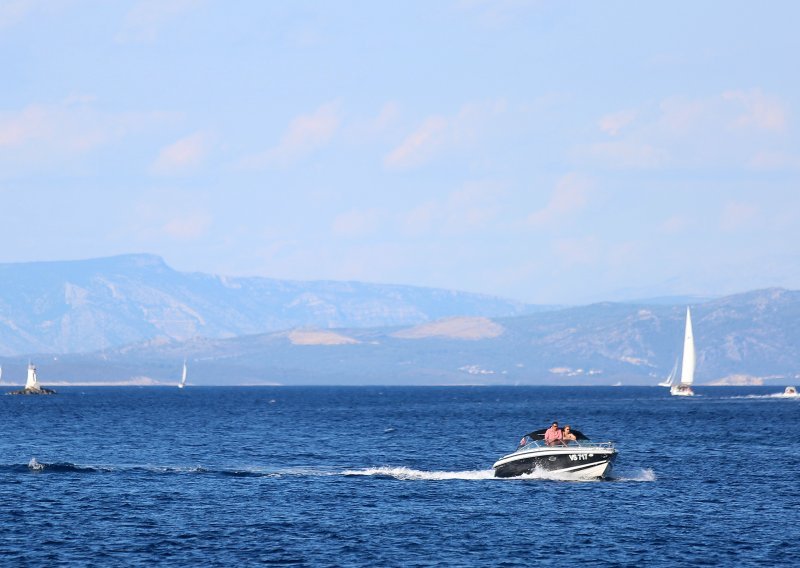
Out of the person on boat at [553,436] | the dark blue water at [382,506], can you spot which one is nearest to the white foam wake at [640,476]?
the dark blue water at [382,506]

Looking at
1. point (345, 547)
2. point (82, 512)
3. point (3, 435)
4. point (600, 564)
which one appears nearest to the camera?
point (600, 564)

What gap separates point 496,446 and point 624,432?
111 ft

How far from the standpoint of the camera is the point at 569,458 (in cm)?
9262

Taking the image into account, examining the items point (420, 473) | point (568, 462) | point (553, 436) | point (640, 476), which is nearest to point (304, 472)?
point (420, 473)

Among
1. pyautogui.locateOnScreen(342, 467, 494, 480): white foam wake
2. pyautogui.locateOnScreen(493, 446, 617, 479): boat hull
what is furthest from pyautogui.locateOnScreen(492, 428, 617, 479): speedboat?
pyautogui.locateOnScreen(342, 467, 494, 480): white foam wake

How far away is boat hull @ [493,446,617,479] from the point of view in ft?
303

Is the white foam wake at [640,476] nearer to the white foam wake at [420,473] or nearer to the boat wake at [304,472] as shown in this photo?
the boat wake at [304,472]

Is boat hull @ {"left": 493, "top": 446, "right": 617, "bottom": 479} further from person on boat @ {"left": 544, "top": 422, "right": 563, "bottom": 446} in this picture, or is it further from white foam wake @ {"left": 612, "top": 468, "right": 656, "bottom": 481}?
white foam wake @ {"left": 612, "top": 468, "right": 656, "bottom": 481}

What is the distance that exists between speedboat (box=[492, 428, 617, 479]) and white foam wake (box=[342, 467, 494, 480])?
357cm

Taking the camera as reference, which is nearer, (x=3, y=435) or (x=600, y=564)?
(x=600, y=564)

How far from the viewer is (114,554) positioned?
6425 centimetres

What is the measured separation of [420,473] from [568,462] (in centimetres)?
1227

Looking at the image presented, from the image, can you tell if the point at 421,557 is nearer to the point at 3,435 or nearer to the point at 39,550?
the point at 39,550

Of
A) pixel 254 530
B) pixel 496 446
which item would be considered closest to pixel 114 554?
pixel 254 530
